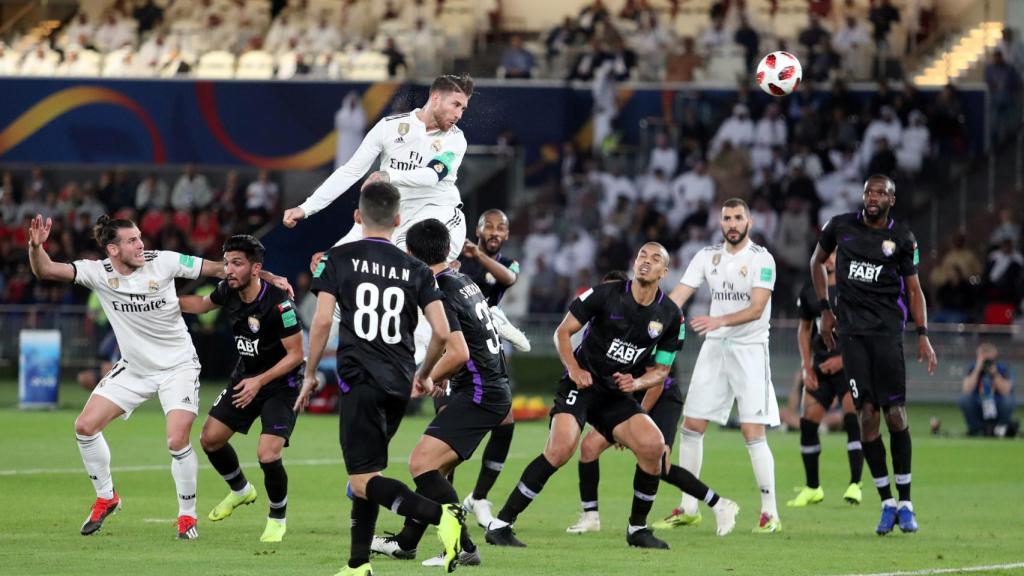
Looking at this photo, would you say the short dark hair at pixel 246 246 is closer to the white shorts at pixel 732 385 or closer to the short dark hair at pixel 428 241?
the short dark hair at pixel 428 241

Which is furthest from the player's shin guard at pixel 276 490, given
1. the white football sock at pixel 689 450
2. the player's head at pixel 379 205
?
the white football sock at pixel 689 450

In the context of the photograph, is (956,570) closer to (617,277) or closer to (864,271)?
(617,277)

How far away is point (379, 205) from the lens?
27.9 ft

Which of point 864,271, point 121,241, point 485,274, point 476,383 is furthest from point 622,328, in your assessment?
point 121,241

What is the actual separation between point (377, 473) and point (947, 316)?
754 inches

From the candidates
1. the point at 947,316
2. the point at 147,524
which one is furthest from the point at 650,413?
the point at 947,316

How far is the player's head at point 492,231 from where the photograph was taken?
12.1 meters

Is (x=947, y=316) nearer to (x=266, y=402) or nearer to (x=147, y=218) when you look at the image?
(x=147, y=218)

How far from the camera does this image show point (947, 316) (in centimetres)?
2611

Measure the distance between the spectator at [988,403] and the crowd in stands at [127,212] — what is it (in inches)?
573

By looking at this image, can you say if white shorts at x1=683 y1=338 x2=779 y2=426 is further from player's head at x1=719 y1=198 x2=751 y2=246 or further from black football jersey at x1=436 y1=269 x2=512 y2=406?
black football jersey at x1=436 y1=269 x2=512 y2=406

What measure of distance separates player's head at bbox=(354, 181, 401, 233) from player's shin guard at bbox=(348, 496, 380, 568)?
1486mm

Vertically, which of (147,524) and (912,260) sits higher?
(912,260)

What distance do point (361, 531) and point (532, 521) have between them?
4049 mm
